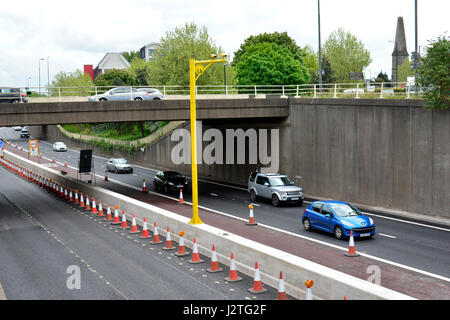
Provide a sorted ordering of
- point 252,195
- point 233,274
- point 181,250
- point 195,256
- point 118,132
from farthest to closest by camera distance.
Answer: point 118,132, point 252,195, point 181,250, point 195,256, point 233,274

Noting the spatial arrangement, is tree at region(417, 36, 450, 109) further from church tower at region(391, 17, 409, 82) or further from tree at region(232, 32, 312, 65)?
church tower at region(391, 17, 409, 82)

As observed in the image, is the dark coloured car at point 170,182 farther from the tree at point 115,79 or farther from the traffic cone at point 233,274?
the tree at point 115,79

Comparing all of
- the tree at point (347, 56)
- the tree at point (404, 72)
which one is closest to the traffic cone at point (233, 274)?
the tree at point (347, 56)

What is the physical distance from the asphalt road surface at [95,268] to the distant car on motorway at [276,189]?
422 inches

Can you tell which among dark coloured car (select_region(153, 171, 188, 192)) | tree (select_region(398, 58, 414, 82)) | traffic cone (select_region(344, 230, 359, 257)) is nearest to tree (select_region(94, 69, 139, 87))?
tree (select_region(398, 58, 414, 82))

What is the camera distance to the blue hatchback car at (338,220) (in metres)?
21.8

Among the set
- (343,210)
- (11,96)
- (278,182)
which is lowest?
(343,210)

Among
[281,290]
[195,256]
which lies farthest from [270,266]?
[195,256]

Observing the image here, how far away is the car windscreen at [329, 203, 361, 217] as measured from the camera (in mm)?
22500

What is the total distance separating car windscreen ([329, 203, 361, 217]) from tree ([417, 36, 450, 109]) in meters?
7.78

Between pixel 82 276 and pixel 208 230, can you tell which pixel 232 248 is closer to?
pixel 208 230

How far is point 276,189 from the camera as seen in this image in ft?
103

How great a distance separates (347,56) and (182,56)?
99.0ft

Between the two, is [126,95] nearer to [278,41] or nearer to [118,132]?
[278,41]
